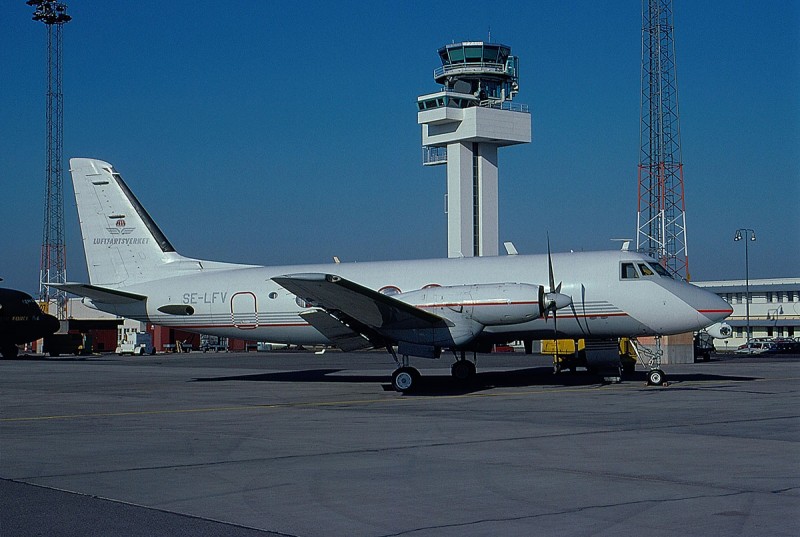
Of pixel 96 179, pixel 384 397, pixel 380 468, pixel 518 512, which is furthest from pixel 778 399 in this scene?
pixel 96 179

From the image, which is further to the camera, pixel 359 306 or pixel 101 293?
pixel 101 293

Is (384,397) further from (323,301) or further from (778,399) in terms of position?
(778,399)

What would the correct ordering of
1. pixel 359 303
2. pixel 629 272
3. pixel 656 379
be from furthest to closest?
1. pixel 629 272
2. pixel 656 379
3. pixel 359 303

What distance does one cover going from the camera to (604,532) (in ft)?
24.7

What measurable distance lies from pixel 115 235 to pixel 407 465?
2125 centimetres

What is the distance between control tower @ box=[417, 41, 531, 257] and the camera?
290 feet

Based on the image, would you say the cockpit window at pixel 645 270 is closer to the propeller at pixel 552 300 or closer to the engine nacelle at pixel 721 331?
the propeller at pixel 552 300

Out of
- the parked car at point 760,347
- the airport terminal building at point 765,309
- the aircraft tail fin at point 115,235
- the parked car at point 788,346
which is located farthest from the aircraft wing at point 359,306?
the airport terminal building at point 765,309

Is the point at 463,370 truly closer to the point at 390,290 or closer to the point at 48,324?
the point at 390,290

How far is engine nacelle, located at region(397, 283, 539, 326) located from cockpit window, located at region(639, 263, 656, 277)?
3.55 m

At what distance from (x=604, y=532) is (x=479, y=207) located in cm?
8231

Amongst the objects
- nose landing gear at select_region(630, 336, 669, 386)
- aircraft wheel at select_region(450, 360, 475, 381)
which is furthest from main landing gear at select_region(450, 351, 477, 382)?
nose landing gear at select_region(630, 336, 669, 386)

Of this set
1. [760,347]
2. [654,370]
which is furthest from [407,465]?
[760,347]

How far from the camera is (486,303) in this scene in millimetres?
22875
